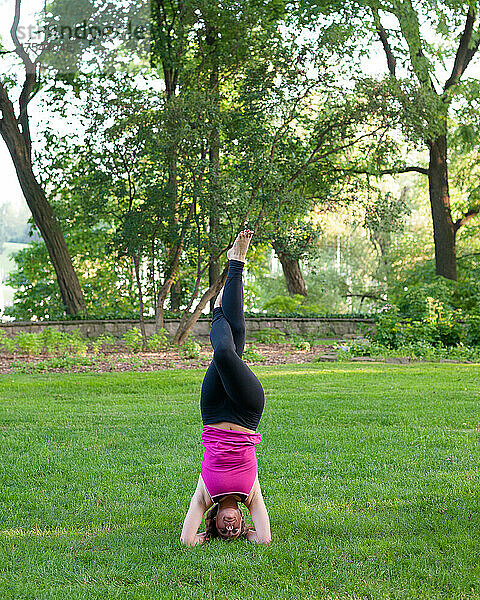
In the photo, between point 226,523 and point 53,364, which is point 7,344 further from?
point 226,523

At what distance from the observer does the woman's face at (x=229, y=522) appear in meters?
→ 3.47

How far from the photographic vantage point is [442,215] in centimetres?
1633

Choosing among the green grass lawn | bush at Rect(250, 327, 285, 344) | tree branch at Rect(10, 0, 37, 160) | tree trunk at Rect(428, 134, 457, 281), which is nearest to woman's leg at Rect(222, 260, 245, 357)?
the green grass lawn

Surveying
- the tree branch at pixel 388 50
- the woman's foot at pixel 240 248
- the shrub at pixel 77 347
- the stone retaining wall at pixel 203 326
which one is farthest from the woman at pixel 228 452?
the tree branch at pixel 388 50

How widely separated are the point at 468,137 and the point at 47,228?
33.9 feet

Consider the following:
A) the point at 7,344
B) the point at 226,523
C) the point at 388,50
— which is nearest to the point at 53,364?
the point at 7,344

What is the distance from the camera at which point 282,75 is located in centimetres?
1241

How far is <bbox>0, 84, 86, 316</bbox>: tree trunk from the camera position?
578 inches

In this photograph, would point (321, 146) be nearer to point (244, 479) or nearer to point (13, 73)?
point (13, 73)

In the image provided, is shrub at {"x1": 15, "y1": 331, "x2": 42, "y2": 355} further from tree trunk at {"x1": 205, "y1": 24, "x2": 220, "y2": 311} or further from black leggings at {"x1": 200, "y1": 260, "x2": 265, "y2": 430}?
black leggings at {"x1": 200, "y1": 260, "x2": 265, "y2": 430}

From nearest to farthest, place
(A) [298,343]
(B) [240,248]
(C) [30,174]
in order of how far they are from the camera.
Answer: (B) [240,248]
(A) [298,343]
(C) [30,174]

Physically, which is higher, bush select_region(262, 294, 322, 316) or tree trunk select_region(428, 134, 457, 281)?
tree trunk select_region(428, 134, 457, 281)

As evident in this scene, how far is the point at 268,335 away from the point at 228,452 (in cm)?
1158

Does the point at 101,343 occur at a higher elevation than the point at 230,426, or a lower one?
higher
